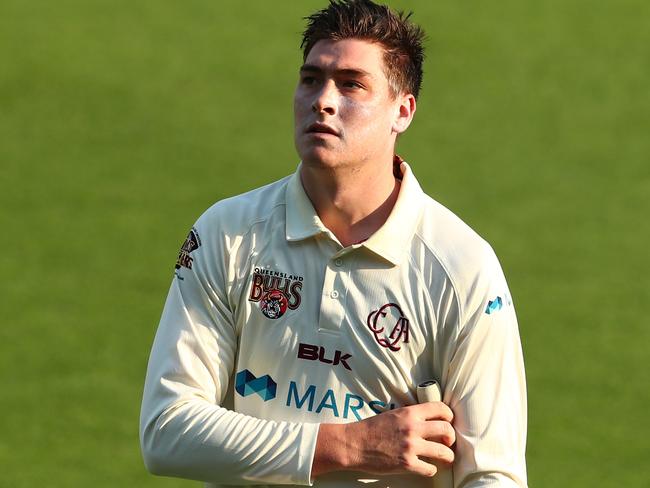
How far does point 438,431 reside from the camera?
359 centimetres

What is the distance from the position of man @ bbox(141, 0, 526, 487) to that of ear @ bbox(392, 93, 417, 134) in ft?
0.28

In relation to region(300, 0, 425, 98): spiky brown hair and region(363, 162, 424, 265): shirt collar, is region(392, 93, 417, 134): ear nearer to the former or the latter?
region(300, 0, 425, 98): spiky brown hair

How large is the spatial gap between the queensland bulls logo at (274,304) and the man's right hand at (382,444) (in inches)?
13.1

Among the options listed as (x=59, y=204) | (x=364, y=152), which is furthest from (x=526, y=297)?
(x=364, y=152)

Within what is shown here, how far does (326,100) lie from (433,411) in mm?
861

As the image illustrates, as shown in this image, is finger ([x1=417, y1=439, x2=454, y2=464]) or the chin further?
the chin

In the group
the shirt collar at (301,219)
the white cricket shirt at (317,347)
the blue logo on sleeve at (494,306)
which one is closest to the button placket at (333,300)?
the white cricket shirt at (317,347)

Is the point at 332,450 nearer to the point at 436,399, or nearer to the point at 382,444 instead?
the point at 382,444

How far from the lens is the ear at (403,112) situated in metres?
3.96

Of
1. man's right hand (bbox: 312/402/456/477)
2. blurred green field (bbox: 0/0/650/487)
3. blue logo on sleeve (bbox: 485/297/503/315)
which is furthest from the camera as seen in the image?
blurred green field (bbox: 0/0/650/487)

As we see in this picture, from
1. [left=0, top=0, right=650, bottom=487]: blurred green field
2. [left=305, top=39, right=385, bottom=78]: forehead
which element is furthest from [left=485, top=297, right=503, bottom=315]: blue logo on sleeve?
[left=0, top=0, right=650, bottom=487]: blurred green field

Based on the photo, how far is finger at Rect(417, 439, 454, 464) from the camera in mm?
3570

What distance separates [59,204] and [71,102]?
143 centimetres

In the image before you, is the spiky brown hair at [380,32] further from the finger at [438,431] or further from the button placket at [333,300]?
the finger at [438,431]
